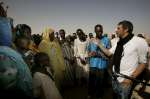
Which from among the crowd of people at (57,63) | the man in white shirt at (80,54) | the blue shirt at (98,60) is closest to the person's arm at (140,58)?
the crowd of people at (57,63)

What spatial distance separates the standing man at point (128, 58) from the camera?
211 inches

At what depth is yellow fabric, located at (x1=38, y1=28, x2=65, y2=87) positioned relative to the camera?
24.9 feet

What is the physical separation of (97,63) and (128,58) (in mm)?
3055

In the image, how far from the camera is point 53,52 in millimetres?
7793

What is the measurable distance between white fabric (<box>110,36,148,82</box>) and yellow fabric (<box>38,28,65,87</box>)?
Answer: 2.54m

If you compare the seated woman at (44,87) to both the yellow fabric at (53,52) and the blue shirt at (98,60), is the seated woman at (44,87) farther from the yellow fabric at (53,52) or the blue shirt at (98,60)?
the blue shirt at (98,60)

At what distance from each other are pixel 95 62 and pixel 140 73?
9.84 ft

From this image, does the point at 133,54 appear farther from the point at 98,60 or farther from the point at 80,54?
the point at 80,54

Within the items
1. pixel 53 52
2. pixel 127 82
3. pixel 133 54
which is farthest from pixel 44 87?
pixel 53 52

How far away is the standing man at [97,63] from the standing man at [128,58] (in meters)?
2.64

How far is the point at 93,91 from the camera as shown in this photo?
29.3 feet

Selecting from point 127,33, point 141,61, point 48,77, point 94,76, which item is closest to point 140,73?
point 141,61

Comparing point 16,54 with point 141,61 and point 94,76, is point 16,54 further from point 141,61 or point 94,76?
point 94,76

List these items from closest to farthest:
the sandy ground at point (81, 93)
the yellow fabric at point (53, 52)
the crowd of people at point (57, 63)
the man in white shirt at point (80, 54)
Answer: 1. the crowd of people at point (57, 63)
2. the yellow fabric at point (53, 52)
3. the sandy ground at point (81, 93)
4. the man in white shirt at point (80, 54)
